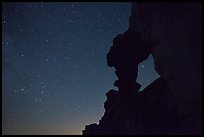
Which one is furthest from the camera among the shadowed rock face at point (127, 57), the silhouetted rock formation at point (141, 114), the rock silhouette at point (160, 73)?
the shadowed rock face at point (127, 57)

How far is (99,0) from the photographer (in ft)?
71.5

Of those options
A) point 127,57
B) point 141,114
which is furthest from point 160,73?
point 127,57

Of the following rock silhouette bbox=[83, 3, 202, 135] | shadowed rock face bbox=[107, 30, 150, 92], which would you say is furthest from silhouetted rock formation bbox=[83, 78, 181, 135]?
shadowed rock face bbox=[107, 30, 150, 92]

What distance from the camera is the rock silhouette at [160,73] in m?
17.8

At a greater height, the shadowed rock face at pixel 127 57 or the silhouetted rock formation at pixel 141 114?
the shadowed rock face at pixel 127 57

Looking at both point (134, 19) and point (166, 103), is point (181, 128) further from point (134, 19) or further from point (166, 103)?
point (134, 19)

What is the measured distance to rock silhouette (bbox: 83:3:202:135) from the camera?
58.4 ft

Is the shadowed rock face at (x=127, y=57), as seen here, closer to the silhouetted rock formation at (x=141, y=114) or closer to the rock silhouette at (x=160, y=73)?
the rock silhouette at (x=160, y=73)

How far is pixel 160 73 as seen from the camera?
68.1 feet

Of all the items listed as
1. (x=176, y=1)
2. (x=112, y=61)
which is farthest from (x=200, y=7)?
(x=112, y=61)

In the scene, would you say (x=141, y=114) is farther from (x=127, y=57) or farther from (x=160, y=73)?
(x=160, y=73)

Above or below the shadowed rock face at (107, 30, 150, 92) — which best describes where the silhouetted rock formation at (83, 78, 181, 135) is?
below

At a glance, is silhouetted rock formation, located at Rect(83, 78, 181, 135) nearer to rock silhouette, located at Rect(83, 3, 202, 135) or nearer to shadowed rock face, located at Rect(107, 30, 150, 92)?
rock silhouette, located at Rect(83, 3, 202, 135)

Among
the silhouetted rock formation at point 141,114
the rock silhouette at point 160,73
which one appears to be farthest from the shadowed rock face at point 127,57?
the silhouetted rock formation at point 141,114
